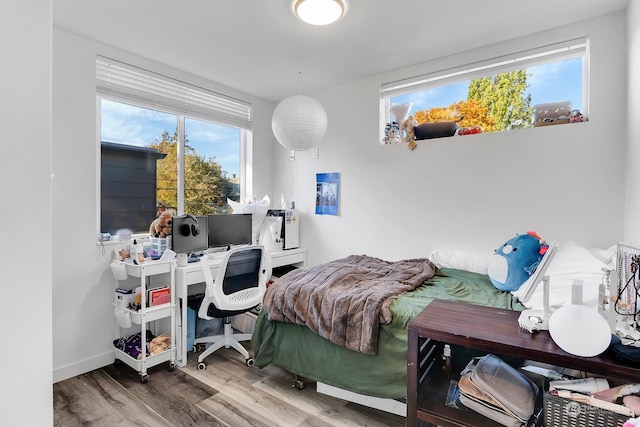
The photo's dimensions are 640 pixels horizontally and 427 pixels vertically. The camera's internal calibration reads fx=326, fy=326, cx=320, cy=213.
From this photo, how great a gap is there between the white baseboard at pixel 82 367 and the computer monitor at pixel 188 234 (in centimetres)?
102

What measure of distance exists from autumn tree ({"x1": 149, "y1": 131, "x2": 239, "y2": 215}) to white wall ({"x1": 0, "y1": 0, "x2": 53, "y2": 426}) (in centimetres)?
228

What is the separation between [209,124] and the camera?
11.6ft

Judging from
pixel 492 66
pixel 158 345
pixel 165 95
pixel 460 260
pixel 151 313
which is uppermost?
pixel 492 66

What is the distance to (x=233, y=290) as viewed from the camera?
261 cm

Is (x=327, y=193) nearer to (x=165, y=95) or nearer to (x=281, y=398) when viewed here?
(x=165, y=95)

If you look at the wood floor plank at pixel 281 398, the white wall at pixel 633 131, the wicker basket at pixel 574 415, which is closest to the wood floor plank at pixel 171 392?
the wood floor plank at pixel 281 398

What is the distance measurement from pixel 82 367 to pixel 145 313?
703 mm

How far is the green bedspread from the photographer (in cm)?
183

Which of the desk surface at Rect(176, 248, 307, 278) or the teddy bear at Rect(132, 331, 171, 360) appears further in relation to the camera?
the desk surface at Rect(176, 248, 307, 278)

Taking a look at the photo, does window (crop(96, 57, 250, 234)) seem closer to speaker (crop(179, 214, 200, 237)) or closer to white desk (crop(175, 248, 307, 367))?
speaker (crop(179, 214, 200, 237))

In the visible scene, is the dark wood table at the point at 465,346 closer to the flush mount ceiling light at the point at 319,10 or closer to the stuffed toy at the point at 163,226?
the flush mount ceiling light at the point at 319,10

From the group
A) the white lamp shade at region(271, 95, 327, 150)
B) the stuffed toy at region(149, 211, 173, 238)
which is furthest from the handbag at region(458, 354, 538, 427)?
the stuffed toy at region(149, 211, 173, 238)

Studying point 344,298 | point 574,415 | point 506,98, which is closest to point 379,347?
point 344,298

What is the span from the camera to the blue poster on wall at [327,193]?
3.62m
